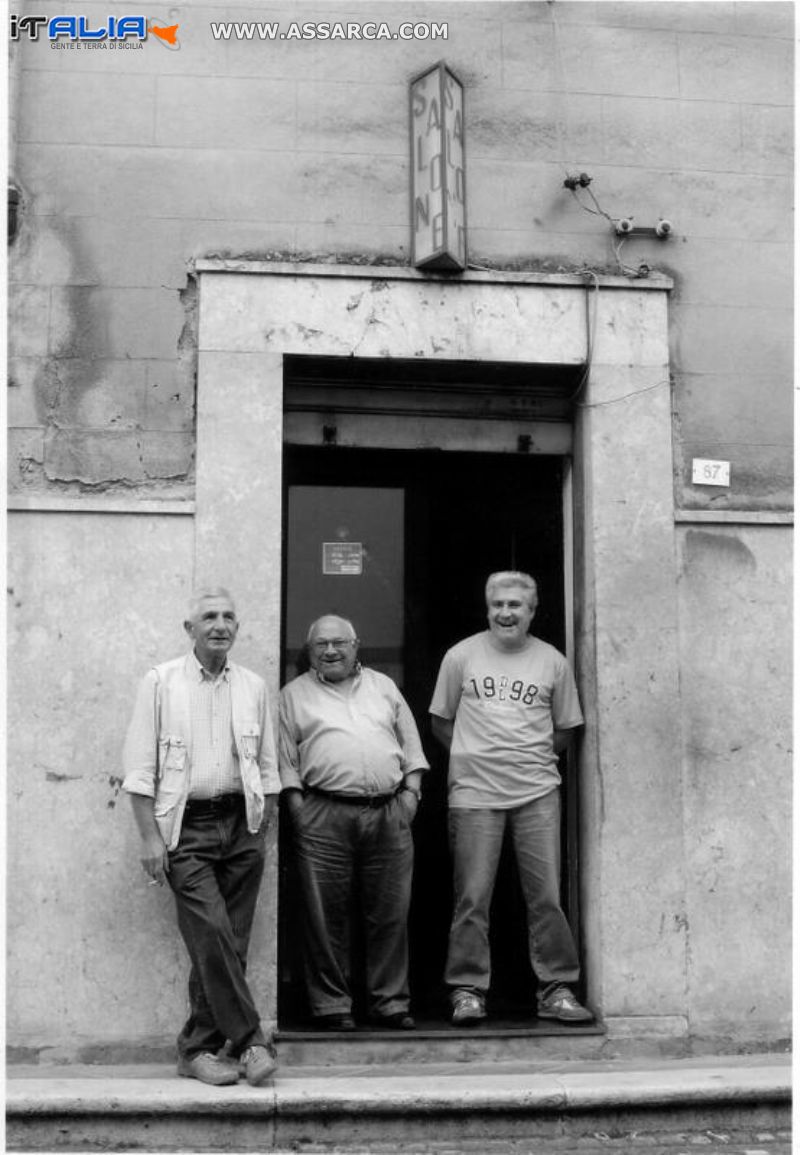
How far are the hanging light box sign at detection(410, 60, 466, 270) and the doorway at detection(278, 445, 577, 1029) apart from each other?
1.02 metres

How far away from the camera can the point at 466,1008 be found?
6.34m

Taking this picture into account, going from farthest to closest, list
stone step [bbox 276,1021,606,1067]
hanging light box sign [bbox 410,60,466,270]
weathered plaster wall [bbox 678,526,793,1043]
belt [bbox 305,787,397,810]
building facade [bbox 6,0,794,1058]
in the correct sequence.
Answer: hanging light box sign [bbox 410,60,466,270] → weathered plaster wall [bbox 678,526,793,1043] → building facade [bbox 6,0,794,1058] → belt [bbox 305,787,397,810] → stone step [bbox 276,1021,606,1067]

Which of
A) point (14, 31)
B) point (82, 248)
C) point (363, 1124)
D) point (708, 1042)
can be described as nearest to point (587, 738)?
point (708, 1042)

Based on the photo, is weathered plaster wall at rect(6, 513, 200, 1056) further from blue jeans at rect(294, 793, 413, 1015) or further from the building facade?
blue jeans at rect(294, 793, 413, 1015)

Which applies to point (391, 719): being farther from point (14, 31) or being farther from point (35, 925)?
point (14, 31)

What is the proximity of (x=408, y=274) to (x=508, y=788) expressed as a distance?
246cm

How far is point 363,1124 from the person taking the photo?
5.54m

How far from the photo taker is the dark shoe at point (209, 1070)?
5.67m

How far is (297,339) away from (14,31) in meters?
1.98

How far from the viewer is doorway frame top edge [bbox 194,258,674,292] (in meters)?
6.67

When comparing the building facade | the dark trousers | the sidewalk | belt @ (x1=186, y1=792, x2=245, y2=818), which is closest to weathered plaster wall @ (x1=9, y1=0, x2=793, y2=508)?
the building facade

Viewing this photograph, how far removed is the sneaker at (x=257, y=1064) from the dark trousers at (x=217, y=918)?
0.15 ft

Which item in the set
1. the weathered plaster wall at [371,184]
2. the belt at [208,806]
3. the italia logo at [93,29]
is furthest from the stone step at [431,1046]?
the italia logo at [93,29]

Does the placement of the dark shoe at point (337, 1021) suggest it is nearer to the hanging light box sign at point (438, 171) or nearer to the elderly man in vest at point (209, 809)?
the elderly man in vest at point (209, 809)
